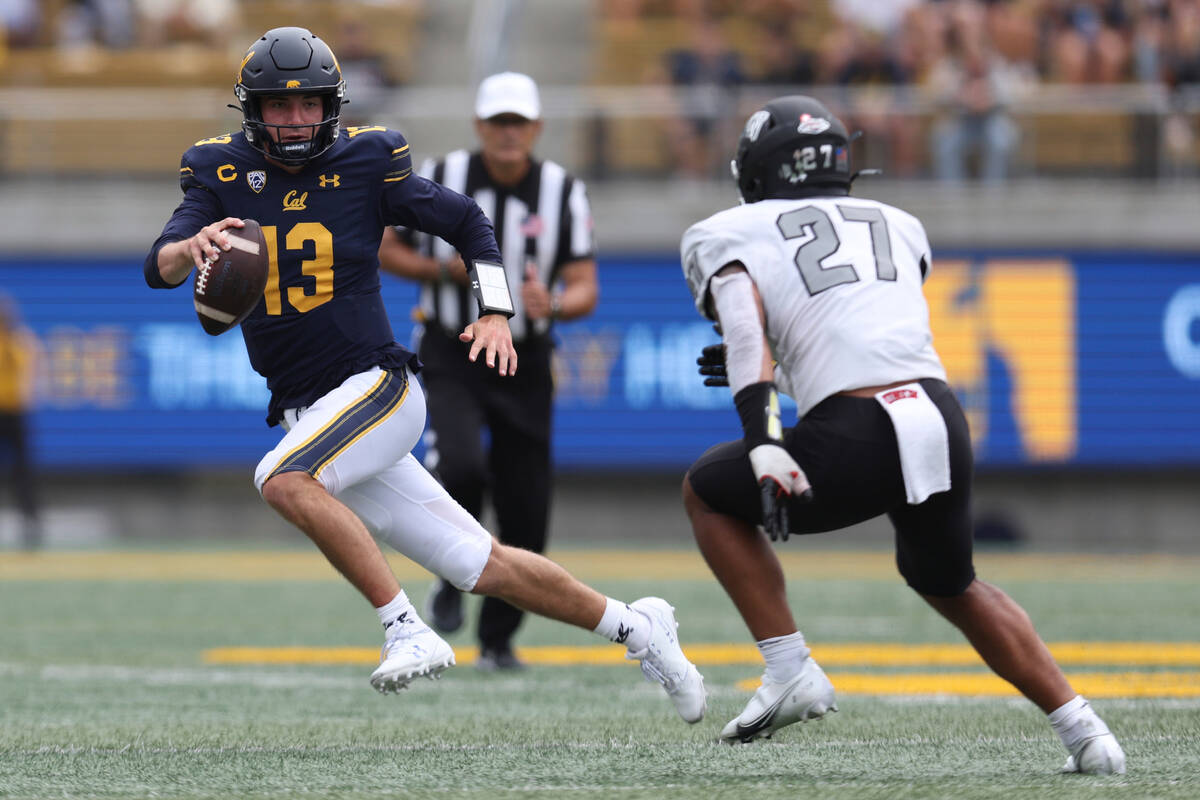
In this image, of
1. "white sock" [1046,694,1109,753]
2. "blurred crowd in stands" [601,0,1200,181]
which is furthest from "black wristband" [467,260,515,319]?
"blurred crowd in stands" [601,0,1200,181]

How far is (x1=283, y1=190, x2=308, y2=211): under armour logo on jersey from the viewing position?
13.8 feet

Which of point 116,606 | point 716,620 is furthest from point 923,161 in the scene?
point 116,606

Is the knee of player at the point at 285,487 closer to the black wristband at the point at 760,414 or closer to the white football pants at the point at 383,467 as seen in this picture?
the white football pants at the point at 383,467

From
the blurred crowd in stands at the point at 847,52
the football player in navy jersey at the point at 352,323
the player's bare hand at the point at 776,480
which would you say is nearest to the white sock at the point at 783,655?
the football player in navy jersey at the point at 352,323

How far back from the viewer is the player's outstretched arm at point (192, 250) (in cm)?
388

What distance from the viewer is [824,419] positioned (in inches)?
150

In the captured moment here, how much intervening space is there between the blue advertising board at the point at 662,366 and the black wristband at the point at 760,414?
9.70 metres

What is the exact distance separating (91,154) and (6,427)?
250 centimetres

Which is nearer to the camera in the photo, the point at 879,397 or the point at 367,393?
the point at 879,397

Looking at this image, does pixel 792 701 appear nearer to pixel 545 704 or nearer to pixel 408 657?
pixel 408 657

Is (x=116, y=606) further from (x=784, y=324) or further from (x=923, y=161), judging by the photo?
(x=923, y=161)

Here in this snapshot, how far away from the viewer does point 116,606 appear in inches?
340

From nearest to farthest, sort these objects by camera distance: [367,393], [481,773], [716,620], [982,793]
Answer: [982,793] < [481,773] < [367,393] < [716,620]

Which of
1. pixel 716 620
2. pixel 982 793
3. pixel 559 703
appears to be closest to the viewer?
pixel 982 793
